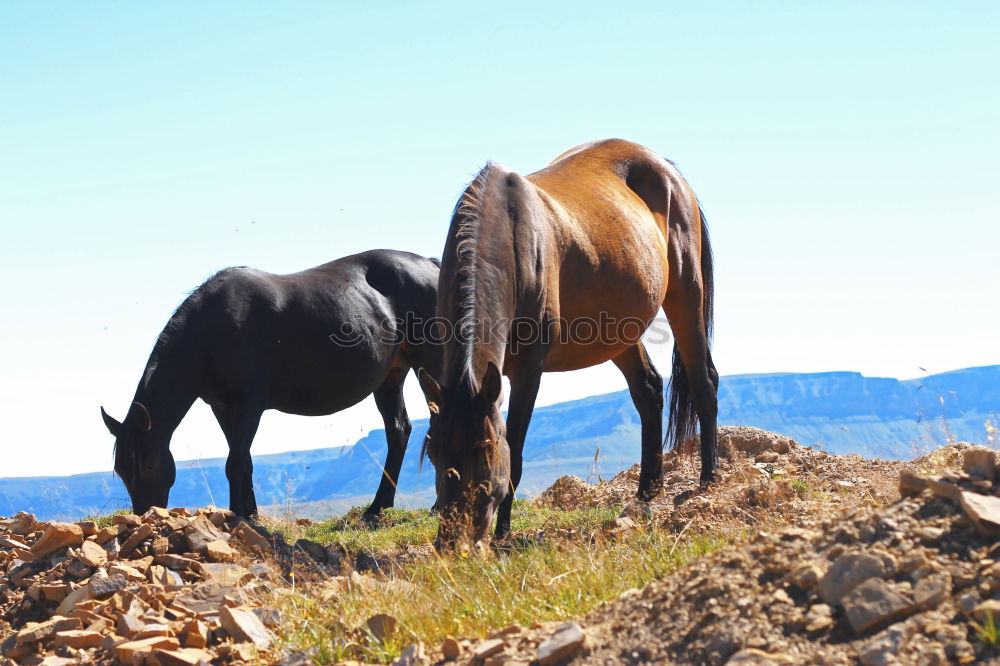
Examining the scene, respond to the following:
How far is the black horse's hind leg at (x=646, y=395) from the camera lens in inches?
341

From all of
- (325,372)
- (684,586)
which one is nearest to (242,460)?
(325,372)

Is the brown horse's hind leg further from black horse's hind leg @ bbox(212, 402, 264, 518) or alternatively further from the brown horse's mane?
black horse's hind leg @ bbox(212, 402, 264, 518)

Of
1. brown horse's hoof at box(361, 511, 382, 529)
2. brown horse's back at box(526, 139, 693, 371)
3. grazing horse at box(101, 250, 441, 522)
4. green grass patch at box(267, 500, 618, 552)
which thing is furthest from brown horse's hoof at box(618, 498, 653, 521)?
brown horse's hoof at box(361, 511, 382, 529)

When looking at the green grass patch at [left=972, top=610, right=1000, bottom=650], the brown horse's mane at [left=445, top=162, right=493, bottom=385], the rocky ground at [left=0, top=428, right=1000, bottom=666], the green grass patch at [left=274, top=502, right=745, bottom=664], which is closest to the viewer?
the green grass patch at [left=972, top=610, right=1000, bottom=650]

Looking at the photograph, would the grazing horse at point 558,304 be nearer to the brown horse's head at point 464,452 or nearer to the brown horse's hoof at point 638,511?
the brown horse's head at point 464,452

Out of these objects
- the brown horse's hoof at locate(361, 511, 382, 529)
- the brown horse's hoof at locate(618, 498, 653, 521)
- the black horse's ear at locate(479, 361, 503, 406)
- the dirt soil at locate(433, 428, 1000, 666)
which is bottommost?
the brown horse's hoof at locate(361, 511, 382, 529)

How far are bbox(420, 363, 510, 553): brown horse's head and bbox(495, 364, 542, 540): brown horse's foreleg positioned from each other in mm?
1239

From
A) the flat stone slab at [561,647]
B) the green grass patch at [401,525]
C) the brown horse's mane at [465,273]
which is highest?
the brown horse's mane at [465,273]

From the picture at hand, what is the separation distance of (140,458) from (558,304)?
13.2 ft

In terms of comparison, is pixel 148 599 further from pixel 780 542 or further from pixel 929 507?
pixel 929 507

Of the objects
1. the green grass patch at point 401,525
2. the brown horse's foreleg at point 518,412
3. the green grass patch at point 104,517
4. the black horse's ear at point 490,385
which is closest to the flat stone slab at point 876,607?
the black horse's ear at point 490,385

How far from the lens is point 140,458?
8344 millimetres

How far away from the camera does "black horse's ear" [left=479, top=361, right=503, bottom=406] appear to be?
522cm

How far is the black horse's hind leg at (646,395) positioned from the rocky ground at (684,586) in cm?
79
